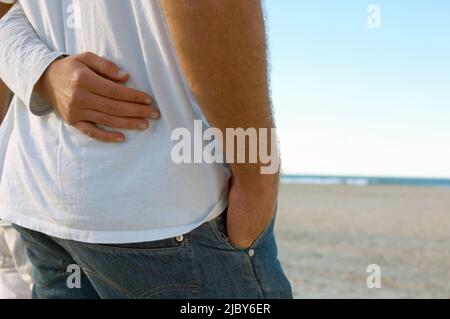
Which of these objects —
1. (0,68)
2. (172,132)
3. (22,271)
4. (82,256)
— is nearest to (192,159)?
(172,132)

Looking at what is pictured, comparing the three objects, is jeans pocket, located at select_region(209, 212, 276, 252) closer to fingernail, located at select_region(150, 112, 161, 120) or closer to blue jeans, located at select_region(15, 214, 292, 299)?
blue jeans, located at select_region(15, 214, 292, 299)

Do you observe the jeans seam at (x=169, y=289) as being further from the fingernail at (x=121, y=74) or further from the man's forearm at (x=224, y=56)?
the fingernail at (x=121, y=74)

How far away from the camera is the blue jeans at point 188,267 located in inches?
47.4

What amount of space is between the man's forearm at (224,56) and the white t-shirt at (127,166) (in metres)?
0.07

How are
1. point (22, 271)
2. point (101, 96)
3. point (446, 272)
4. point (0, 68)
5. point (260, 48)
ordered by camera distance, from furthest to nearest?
point (446, 272) < point (22, 271) < point (0, 68) < point (101, 96) < point (260, 48)

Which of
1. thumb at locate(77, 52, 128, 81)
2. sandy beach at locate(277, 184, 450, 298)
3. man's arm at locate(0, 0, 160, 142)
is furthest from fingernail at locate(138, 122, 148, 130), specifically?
sandy beach at locate(277, 184, 450, 298)

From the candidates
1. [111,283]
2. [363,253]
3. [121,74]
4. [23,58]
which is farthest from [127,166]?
[363,253]

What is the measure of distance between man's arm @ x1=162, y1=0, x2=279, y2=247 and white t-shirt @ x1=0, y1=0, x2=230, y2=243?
0.07 metres

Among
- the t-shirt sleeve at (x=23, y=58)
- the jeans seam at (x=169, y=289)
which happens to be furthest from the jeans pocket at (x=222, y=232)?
the t-shirt sleeve at (x=23, y=58)

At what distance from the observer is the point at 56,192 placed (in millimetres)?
1243

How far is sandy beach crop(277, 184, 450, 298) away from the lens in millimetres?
5582

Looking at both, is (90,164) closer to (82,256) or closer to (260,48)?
(82,256)

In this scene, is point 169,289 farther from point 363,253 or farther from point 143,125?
point 363,253
